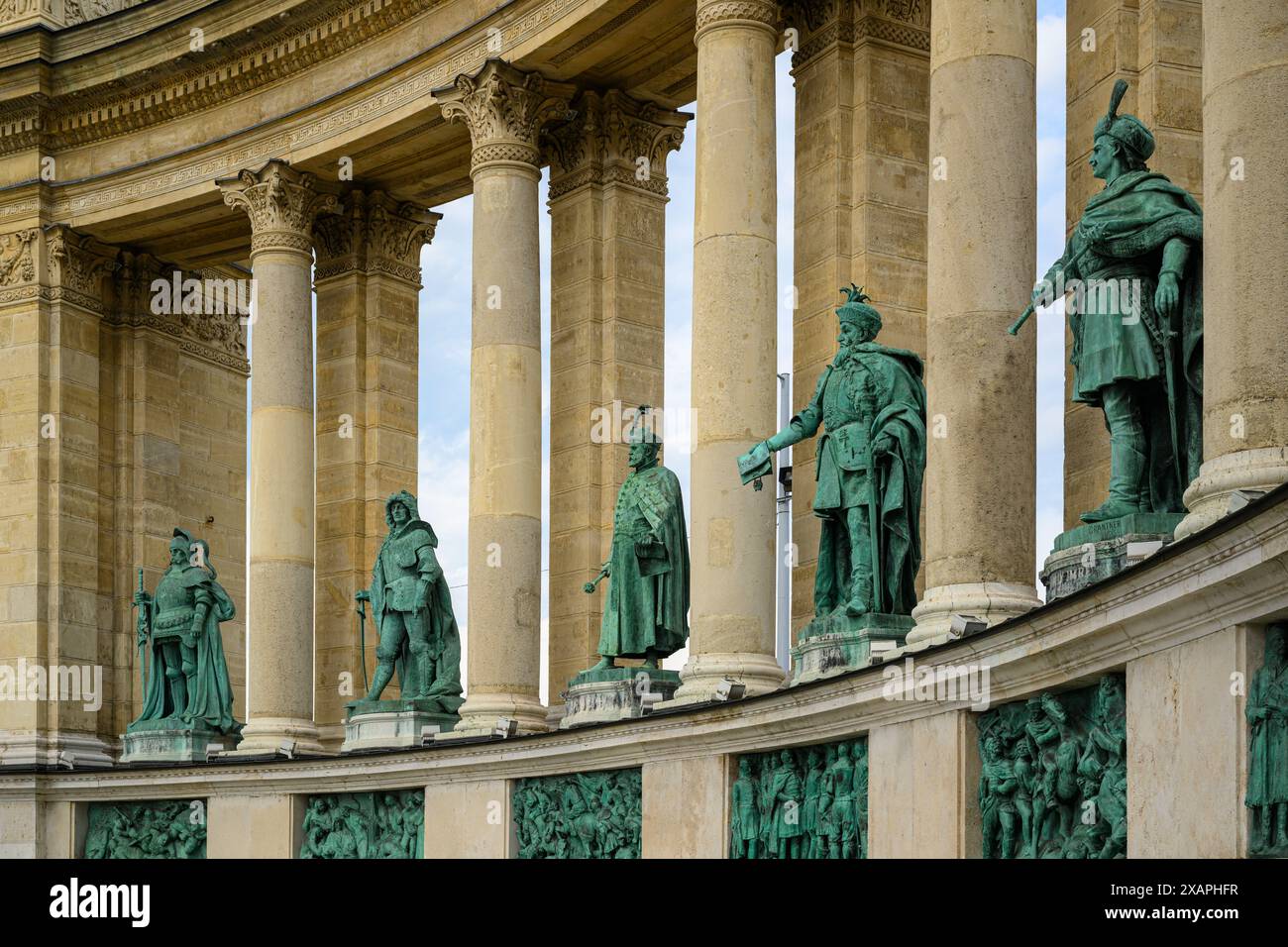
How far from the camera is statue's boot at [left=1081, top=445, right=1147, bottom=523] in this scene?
96.9ft

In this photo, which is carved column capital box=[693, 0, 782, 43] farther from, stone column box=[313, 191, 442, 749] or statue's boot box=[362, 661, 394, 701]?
stone column box=[313, 191, 442, 749]

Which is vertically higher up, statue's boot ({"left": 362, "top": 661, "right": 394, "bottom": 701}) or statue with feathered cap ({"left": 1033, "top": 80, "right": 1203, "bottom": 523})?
statue with feathered cap ({"left": 1033, "top": 80, "right": 1203, "bottom": 523})

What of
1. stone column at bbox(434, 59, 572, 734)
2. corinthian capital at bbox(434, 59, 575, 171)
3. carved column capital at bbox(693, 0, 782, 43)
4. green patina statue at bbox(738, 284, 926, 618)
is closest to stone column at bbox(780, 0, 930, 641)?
carved column capital at bbox(693, 0, 782, 43)

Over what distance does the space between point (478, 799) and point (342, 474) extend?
52.3 feet

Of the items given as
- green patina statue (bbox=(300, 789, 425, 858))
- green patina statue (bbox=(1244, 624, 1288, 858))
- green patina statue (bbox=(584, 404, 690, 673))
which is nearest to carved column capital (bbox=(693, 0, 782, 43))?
green patina statue (bbox=(584, 404, 690, 673))

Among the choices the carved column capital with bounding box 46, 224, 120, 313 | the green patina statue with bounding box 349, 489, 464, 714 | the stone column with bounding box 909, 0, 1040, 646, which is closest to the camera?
the stone column with bounding box 909, 0, 1040, 646

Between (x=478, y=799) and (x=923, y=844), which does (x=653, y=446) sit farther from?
(x=923, y=844)

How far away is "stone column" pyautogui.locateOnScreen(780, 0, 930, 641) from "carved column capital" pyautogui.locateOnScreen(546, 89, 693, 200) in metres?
8.56

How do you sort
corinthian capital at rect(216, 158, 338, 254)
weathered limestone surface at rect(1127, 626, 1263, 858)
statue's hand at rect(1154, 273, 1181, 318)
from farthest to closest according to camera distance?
1. corinthian capital at rect(216, 158, 338, 254)
2. statue's hand at rect(1154, 273, 1181, 318)
3. weathered limestone surface at rect(1127, 626, 1263, 858)

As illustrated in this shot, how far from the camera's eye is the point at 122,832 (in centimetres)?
5897

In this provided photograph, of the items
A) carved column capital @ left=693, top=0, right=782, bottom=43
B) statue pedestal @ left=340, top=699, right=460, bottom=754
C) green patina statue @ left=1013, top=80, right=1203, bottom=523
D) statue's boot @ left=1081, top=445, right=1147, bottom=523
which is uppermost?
carved column capital @ left=693, top=0, right=782, bottom=43

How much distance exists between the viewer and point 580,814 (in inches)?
1797

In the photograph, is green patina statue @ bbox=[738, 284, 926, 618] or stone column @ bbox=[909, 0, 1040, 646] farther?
green patina statue @ bbox=[738, 284, 926, 618]

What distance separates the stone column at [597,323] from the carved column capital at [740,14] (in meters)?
10.9
